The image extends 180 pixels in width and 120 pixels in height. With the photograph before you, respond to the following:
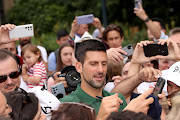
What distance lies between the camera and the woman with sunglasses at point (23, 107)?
101 inches

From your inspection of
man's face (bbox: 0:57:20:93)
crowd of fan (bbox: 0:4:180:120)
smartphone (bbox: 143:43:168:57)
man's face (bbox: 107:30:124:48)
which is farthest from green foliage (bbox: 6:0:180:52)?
man's face (bbox: 0:57:20:93)

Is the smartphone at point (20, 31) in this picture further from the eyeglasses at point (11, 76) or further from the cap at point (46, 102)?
the cap at point (46, 102)

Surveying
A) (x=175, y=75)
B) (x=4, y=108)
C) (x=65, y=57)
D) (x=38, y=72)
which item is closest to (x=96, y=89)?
(x=175, y=75)

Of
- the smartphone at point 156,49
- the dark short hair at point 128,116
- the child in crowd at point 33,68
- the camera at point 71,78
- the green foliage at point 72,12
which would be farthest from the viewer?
the green foliage at point 72,12

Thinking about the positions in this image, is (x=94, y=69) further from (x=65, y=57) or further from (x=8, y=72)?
(x=65, y=57)

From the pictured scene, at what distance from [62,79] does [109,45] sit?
216 centimetres

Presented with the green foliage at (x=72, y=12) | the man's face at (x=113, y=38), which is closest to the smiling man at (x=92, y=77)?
the man's face at (x=113, y=38)

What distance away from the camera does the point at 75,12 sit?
1553 cm

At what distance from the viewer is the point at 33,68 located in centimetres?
538

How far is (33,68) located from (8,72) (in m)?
1.80

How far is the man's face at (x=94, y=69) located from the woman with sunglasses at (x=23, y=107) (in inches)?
30.5

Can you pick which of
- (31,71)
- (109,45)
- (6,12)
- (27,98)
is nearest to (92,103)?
(27,98)

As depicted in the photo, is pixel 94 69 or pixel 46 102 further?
pixel 94 69

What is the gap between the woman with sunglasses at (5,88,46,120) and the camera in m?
2.57
